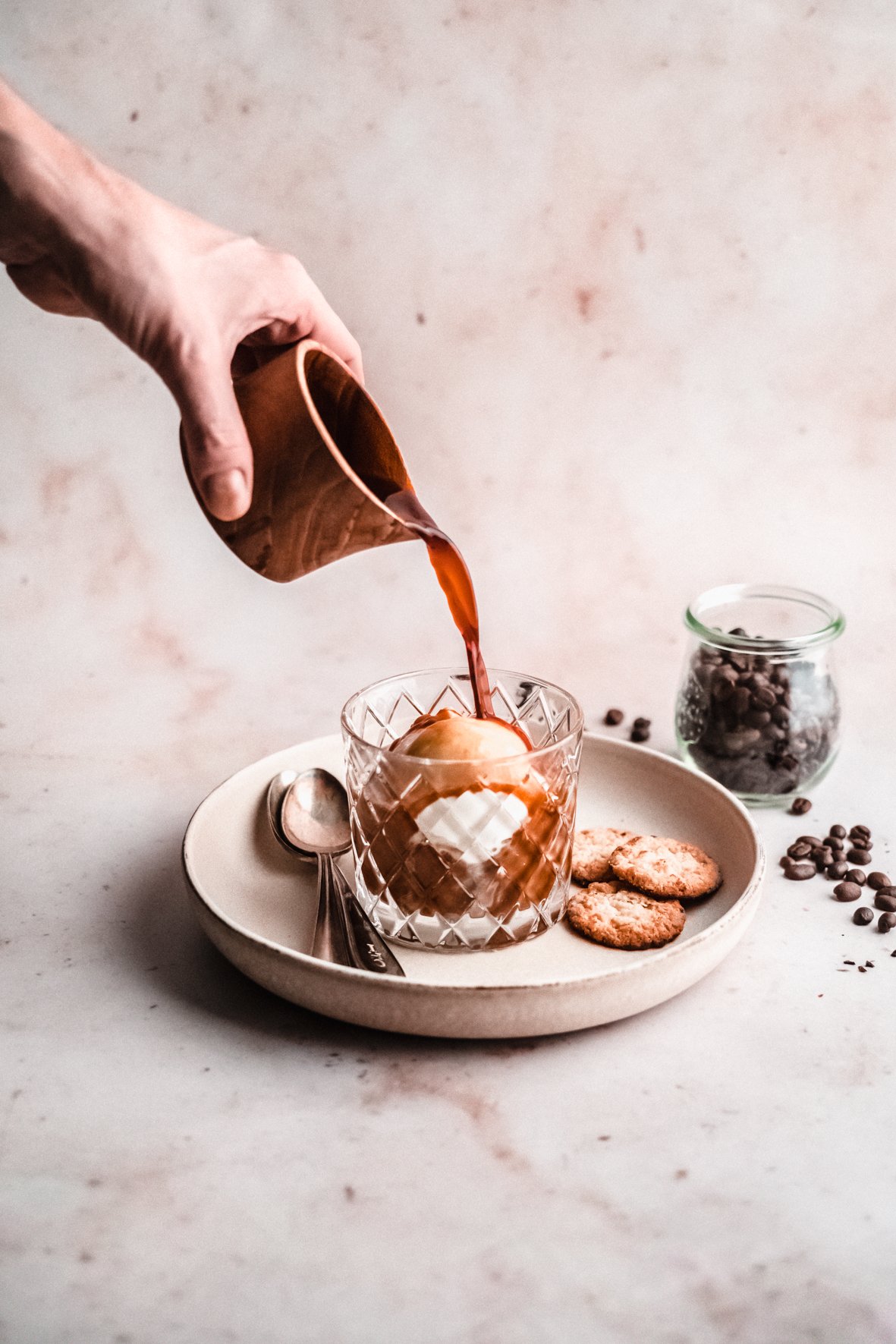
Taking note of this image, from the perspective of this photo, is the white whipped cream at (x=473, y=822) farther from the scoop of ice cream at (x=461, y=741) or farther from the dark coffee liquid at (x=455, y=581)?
the dark coffee liquid at (x=455, y=581)

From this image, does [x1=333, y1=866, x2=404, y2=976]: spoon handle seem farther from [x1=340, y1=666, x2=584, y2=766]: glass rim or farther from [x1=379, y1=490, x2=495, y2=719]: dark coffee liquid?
→ [x1=379, y1=490, x2=495, y2=719]: dark coffee liquid

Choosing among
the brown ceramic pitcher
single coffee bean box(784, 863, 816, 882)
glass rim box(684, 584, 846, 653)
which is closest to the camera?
the brown ceramic pitcher

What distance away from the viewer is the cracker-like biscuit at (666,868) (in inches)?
67.0

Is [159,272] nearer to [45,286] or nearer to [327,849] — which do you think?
[45,286]

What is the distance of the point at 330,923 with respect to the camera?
1.60 m

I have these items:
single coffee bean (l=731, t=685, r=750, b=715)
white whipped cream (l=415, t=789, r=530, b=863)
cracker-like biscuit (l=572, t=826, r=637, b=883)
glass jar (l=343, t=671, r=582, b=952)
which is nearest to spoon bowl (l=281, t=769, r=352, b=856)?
glass jar (l=343, t=671, r=582, b=952)

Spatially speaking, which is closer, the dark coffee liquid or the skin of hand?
the skin of hand

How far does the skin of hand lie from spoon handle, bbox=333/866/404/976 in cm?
55

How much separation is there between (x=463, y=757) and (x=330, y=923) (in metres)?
0.27

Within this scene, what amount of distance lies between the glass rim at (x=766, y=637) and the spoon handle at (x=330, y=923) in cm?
80

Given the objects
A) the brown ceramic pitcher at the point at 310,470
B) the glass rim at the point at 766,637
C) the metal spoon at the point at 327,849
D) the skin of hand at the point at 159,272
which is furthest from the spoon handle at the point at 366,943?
the glass rim at the point at 766,637

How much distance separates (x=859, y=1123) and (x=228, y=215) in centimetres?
213

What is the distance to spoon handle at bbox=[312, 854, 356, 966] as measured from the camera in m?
1.53

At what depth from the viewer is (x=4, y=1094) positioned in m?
1.45
